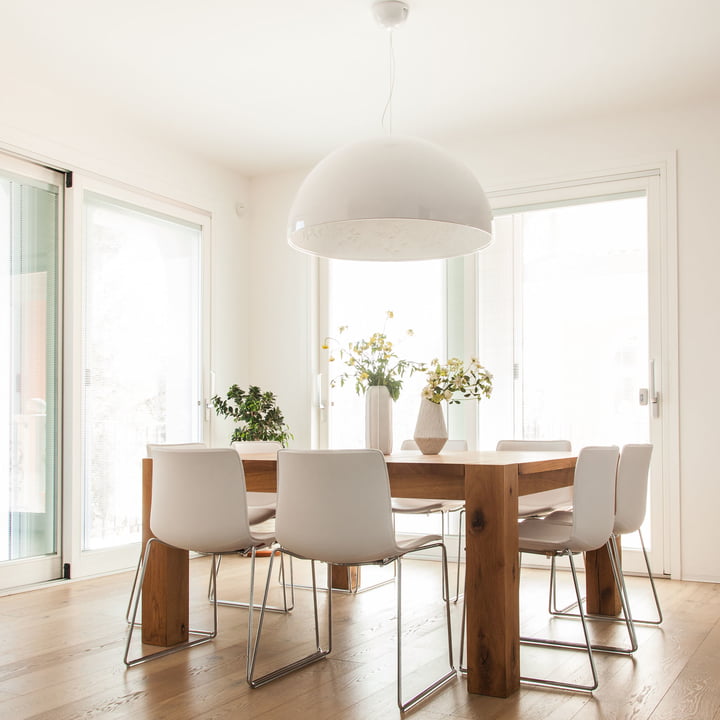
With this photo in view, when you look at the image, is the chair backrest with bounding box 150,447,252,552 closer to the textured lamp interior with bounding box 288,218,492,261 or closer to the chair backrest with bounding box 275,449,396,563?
the chair backrest with bounding box 275,449,396,563

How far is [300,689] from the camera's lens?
261 cm

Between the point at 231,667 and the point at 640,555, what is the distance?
8.97 feet

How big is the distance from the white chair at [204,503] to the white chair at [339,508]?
0.23 metres

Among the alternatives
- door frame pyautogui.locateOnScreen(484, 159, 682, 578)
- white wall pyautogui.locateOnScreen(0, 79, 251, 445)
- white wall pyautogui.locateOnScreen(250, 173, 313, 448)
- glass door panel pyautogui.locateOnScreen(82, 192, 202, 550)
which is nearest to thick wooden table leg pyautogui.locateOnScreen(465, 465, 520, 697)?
door frame pyautogui.locateOnScreen(484, 159, 682, 578)

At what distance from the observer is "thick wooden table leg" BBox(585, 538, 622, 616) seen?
362cm

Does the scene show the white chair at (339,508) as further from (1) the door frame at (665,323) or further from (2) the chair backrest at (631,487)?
(1) the door frame at (665,323)

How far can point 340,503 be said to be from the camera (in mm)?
2539

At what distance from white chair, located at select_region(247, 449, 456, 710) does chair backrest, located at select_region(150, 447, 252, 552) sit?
0.23 m

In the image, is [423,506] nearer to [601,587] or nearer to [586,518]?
[601,587]

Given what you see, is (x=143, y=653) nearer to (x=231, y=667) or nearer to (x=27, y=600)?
(x=231, y=667)

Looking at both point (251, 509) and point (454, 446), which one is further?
point (454, 446)

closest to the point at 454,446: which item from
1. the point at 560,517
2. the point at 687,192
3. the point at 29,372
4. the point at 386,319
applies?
the point at 560,517

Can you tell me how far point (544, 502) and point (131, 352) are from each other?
2.60 meters

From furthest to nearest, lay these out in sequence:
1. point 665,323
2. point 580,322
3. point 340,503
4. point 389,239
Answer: point 580,322 < point 665,323 < point 389,239 < point 340,503
